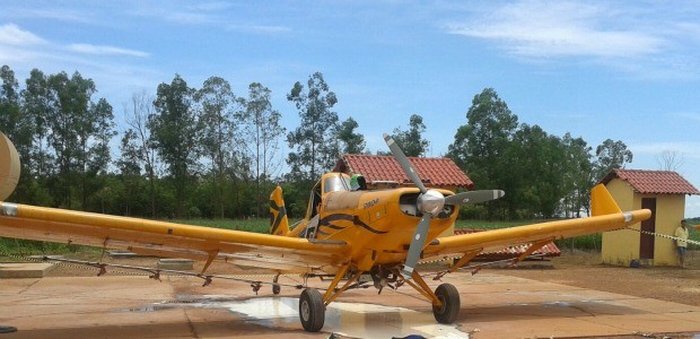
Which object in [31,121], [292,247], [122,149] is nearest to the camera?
[292,247]

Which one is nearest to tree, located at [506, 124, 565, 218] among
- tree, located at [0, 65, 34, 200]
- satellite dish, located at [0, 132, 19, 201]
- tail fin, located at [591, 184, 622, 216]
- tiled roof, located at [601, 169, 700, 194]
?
tiled roof, located at [601, 169, 700, 194]

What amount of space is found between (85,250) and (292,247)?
17710 mm

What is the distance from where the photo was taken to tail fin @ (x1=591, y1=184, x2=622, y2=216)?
1208 cm

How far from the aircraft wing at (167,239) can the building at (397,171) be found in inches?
380

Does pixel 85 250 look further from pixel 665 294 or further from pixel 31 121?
pixel 31 121

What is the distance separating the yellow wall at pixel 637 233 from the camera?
22.1 m

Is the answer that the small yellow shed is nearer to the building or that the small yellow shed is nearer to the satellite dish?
the building

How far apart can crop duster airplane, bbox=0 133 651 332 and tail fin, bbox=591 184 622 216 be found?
0.06ft

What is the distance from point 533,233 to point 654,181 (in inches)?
549

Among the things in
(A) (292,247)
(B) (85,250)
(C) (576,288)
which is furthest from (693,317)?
(B) (85,250)

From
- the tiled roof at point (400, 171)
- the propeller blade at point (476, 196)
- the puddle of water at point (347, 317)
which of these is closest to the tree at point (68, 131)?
the tiled roof at point (400, 171)

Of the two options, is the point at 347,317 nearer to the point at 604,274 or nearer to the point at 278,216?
the point at 278,216

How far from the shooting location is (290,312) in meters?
12.0

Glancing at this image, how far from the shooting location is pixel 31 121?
48.1 meters
